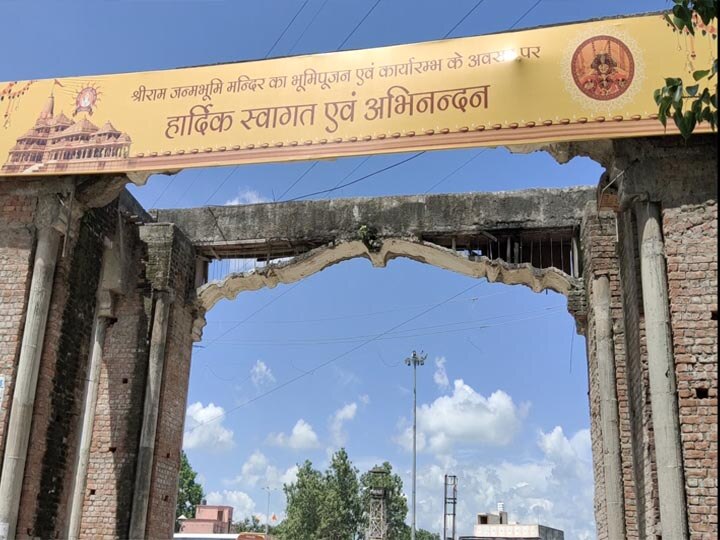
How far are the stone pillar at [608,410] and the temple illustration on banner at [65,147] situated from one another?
698 cm

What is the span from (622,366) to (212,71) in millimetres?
7012

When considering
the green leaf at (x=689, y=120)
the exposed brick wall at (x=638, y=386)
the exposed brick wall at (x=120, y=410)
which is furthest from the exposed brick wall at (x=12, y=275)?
the green leaf at (x=689, y=120)

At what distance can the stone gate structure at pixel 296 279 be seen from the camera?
26.5ft

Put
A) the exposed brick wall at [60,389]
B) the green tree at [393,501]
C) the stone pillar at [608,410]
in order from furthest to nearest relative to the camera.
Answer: the green tree at [393,501], the stone pillar at [608,410], the exposed brick wall at [60,389]

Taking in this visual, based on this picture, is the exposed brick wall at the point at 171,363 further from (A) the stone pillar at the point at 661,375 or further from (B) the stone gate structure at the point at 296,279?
(A) the stone pillar at the point at 661,375

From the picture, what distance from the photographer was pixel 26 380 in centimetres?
917

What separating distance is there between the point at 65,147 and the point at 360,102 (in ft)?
12.7

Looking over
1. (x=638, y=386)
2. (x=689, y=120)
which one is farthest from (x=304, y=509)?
(x=689, y=120)

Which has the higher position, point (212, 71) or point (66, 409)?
point (212, 71)

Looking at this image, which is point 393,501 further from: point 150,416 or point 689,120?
point 689,120

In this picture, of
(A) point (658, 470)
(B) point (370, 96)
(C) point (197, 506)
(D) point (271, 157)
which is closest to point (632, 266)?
(A) point (658, 470)

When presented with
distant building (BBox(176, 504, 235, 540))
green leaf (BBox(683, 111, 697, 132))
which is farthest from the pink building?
green leaf (BBox(683, 111, 697, 132))

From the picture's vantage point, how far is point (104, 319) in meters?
13.0

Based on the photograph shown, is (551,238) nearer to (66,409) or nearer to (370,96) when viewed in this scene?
(370,96)
